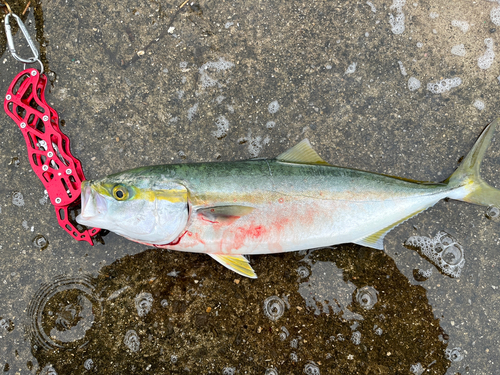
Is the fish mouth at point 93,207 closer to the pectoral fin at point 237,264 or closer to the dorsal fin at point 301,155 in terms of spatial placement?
the pectoral fin at point 237,264

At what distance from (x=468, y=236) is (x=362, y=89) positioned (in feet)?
5.36

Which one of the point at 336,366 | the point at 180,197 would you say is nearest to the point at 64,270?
the point at 180,197

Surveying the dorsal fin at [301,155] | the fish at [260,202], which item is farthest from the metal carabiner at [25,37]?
the dorsal fin at [301,155]

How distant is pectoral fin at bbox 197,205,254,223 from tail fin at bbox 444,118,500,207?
173 cm

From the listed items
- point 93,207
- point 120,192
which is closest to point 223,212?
point 120,192

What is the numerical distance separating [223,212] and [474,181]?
6.87ft

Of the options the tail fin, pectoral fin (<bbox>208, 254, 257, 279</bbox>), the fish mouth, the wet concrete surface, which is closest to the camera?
the fish mouth

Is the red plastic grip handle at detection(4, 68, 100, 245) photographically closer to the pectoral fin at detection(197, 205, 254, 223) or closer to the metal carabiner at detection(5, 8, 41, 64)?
the metal carabiner at detection(5, 8, 41, 64)

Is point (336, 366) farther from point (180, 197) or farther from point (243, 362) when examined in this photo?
point (180, 197)

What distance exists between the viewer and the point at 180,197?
91.2 inches

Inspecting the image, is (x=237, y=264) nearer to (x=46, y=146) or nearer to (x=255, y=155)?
(x=255, y=155)

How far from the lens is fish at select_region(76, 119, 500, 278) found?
229 centimetres

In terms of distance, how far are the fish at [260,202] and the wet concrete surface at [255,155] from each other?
1.03 ft

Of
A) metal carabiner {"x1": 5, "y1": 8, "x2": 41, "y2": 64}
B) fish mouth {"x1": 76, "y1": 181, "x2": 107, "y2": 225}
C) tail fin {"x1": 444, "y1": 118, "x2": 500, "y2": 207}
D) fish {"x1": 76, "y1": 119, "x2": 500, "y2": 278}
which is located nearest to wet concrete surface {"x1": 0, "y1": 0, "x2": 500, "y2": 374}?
metal carabiner {"x1": 5, "y1": 8, "x2": 41, "y2": 64}
